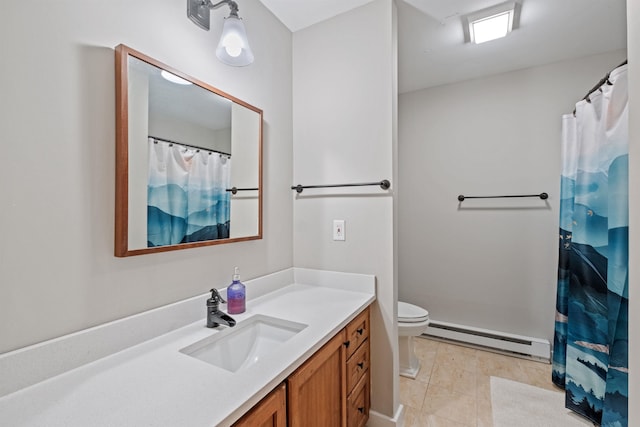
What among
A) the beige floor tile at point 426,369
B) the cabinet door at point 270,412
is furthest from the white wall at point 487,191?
the cabinet door at point 270,412

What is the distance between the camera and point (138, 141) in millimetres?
1057

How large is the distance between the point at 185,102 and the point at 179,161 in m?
0.26

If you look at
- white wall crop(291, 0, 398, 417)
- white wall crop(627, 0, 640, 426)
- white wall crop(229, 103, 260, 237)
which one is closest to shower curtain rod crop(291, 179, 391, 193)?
white wall crop(291, 0, 398, 417)

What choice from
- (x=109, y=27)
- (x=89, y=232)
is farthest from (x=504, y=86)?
(x=89, y=232)

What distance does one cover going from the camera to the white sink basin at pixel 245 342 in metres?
1.12

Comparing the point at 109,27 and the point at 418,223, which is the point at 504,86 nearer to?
the point at 418,223

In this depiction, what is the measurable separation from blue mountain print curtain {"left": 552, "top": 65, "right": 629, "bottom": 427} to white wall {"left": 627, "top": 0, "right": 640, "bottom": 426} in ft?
2.45

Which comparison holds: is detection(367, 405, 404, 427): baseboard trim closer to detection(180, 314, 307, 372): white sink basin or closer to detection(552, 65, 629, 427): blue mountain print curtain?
detection(180, 314, 307, 372): white sink basin

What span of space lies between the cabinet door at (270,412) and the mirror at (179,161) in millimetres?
669

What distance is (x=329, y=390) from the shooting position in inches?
45.9

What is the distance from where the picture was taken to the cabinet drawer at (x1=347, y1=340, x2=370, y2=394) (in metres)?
1.36

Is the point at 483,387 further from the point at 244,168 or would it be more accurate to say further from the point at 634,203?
the point at 244,168

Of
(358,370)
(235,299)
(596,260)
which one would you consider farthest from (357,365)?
(596,260)

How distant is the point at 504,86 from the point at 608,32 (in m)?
0.68
